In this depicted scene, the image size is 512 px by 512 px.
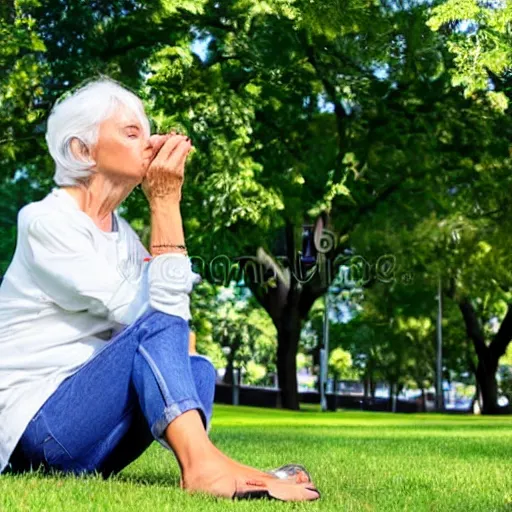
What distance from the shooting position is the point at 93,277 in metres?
4.39

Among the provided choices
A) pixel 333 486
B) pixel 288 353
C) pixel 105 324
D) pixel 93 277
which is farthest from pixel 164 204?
pixel 288 353

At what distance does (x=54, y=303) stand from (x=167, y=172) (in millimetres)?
663

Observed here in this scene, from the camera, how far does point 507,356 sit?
58.5 metres

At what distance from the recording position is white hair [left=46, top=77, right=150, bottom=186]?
468 centimetres

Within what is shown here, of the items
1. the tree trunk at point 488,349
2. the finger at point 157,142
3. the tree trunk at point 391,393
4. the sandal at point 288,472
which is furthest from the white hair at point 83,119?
the tree trunk at point 391,393

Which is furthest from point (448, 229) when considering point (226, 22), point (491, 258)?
point (226, 22)

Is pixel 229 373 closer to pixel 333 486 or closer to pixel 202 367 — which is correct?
pixel 333 486

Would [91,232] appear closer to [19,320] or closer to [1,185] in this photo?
[19,320]

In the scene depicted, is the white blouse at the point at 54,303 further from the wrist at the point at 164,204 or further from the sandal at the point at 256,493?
the sandal at the point at 256,493

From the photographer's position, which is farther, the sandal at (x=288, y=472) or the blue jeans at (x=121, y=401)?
the sandal at (x=288, y=472)

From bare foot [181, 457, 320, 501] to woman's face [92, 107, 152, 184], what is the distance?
118cm

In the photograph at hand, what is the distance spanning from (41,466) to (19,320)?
0.58m

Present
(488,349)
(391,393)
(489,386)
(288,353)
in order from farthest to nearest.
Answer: (391,393) → (489,386) → (488,349) → (288,353)

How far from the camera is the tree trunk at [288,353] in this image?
32.8 meters
